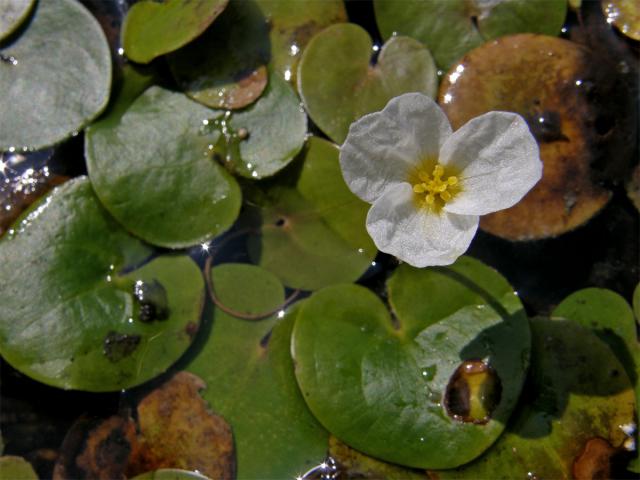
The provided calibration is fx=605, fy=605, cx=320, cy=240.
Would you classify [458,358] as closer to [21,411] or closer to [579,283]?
[579,283]

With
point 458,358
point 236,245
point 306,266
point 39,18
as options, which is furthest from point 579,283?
point 39,18

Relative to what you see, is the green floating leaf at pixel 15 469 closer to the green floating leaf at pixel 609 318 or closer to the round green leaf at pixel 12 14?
the round green leaf at pixel 12 14

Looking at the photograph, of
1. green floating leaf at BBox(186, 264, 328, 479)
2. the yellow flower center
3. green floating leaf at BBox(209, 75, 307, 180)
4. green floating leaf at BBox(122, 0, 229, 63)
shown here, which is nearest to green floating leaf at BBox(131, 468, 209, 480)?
green floating leaf at BBox(186, 264, 328, 479)

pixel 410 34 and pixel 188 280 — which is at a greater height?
pixel 410 34

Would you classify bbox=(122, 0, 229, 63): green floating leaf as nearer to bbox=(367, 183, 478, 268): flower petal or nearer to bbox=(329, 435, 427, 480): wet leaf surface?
bbox=(367, 183, 478, 268): flower petal

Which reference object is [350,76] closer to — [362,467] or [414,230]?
[414,230]

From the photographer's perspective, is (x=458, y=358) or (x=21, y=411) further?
(x=21, y=411)
